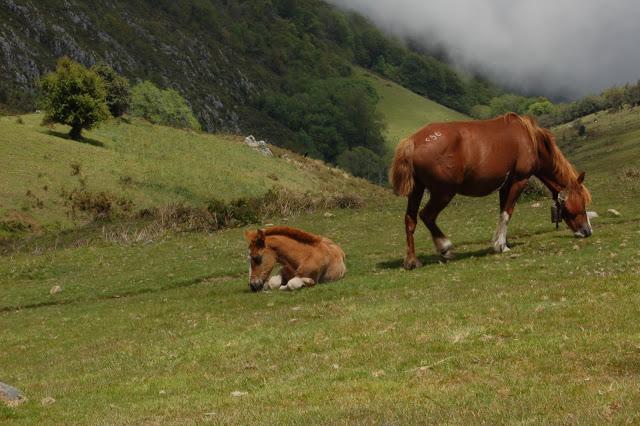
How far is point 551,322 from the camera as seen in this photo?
1137cm

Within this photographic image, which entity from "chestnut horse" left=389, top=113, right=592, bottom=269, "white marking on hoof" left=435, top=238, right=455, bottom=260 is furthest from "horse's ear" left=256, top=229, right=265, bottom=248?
"white marking on hoof" left=435, top=238, right=455, bottom=260

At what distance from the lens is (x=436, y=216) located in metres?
20.0

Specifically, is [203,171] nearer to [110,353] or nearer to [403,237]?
[403,237]

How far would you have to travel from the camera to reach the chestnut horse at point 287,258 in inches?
745

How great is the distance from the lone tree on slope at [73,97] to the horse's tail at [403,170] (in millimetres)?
56294

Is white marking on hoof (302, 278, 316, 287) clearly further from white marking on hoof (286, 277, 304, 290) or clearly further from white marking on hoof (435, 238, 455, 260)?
white marking on hoof (435, 238, 455, 260)

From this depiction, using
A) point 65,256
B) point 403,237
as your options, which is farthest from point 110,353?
point 65,256

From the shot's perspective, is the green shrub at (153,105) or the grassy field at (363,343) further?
the green shrub at (153,105)

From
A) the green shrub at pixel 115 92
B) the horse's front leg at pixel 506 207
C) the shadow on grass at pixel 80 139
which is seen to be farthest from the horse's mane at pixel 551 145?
the green shrub at pixel 115 92

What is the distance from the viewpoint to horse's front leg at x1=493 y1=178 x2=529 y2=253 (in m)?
20.7

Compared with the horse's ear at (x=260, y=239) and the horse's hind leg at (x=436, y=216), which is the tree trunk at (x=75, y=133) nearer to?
the horse's ear at (x=260, y=239)

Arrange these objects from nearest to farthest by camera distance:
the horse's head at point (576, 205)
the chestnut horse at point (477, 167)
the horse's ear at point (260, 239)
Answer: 1. the horse's ear at point (260, 239)
2. the chestnut horse at point (477, 167)
3. the horse's head at point (576, 205)

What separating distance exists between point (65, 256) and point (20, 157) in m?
31.7

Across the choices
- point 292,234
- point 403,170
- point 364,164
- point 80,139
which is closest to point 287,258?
point 292,234
